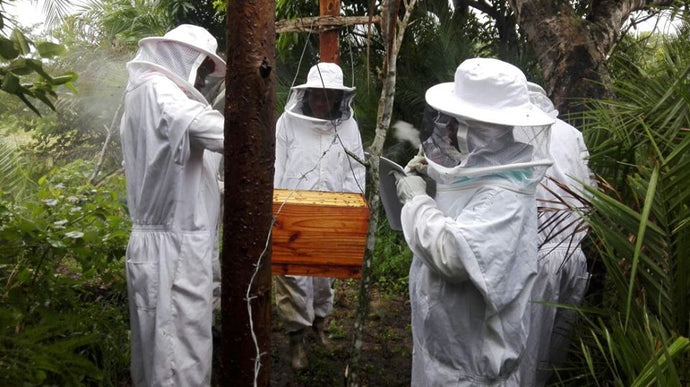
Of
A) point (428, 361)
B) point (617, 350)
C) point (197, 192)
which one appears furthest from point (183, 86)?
point (617, 350)

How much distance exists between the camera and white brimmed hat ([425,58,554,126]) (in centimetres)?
226

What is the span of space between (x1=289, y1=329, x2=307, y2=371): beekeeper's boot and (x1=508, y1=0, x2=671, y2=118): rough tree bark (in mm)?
2723

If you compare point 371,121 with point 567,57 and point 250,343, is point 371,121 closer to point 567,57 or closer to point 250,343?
point 567,57

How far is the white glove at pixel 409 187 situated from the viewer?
2576 mm

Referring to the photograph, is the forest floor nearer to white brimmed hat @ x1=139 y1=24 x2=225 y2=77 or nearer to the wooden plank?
the wooden plank

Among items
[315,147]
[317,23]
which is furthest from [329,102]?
[317,23]

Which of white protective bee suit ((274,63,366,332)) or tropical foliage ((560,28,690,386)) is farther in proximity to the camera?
white protective bee suit ((274,63,366,332))

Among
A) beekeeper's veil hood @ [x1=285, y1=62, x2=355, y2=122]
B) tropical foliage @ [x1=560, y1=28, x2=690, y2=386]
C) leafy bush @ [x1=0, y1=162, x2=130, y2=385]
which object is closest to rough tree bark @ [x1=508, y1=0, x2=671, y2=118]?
beekeeper's veil hood @ [x1=285, y1=62, x2=355, y2=122]

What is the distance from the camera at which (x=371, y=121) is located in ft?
24.4

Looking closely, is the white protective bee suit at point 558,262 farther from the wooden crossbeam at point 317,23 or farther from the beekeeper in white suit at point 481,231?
the wooden crossbeam at point 317,23

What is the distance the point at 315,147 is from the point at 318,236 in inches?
77.5

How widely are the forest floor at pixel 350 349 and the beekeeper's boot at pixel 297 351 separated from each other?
0.15 feet

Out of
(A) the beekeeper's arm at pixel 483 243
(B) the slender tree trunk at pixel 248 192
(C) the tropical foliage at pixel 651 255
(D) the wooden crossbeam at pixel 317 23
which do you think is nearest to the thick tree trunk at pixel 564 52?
(D) the wooden crossbeam at pixel 317 23

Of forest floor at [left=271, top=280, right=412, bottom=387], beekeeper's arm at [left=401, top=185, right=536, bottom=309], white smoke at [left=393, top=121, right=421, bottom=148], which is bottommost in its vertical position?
forest floor at [left=271, top=280, right=412, bottom=387]
